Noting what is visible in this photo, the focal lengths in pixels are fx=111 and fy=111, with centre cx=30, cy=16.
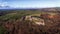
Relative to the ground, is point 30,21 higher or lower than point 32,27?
higher

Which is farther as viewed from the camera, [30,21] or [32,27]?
[30,21]

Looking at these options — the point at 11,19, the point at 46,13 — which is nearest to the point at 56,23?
the point at 46,13

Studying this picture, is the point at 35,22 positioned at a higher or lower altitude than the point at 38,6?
lower

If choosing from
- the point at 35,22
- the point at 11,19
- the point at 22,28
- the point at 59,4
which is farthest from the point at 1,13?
the point at 59,4

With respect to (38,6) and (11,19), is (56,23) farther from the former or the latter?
(11,19)

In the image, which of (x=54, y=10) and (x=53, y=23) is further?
(x=54, y=10)

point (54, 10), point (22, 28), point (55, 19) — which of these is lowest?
point (22, 28)
